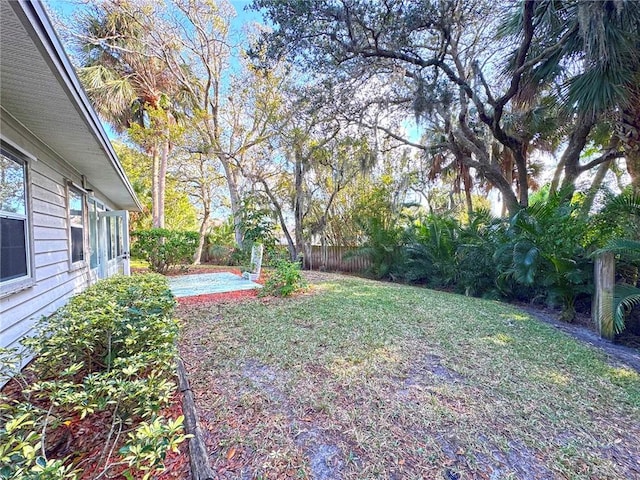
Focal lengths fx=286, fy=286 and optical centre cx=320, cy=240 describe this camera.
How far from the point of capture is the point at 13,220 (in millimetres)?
2562

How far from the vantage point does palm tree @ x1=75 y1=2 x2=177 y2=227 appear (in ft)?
28.6

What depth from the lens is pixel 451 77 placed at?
633 centimetres

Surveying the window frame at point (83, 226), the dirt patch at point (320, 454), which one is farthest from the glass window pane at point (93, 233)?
the dirt patch at point (320, 454)

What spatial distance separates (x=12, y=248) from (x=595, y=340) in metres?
6.45

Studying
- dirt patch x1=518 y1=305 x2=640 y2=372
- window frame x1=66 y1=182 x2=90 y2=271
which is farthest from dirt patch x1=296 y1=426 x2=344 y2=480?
window frame x1=66 y1=182 x2=90 y2=271

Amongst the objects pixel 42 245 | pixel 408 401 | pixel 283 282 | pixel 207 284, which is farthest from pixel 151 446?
pixel 207 284

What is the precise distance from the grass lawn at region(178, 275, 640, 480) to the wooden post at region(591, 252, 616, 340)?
1.85 ft

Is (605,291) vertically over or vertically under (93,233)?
under

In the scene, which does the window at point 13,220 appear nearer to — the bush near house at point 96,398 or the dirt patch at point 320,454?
the bush near house at point 96,398

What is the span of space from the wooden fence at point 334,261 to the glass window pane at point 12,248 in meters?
7.93

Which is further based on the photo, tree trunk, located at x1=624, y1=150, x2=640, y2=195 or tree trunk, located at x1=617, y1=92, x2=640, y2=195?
tree trunk, located at x1=624, y1=150, x2=640, y2=195

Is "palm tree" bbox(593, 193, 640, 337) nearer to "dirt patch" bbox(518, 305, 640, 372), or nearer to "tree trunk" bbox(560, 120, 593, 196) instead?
"dirt patch" bbox(518, 305, 640, 372)

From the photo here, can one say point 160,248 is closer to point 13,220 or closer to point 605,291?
point 13,220

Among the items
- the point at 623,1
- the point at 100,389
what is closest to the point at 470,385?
the point at 100,389
